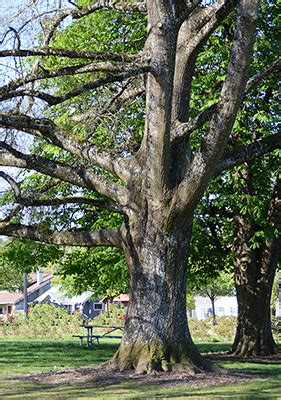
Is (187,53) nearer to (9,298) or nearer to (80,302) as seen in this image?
(80,302)

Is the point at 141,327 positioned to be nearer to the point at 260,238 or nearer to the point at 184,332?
the point at 184,332

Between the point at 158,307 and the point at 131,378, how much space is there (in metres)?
1.58

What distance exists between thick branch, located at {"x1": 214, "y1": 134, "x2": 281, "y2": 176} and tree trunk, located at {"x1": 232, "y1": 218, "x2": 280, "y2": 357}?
5532 millimetres

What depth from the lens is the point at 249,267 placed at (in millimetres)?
22359

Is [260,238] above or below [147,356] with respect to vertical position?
Result: above

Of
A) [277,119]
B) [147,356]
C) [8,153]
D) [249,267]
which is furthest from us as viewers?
[249,267]

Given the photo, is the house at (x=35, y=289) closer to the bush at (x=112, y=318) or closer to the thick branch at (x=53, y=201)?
the bush at (x=112, y=318)

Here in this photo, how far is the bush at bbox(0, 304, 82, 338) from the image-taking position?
37.4 meters

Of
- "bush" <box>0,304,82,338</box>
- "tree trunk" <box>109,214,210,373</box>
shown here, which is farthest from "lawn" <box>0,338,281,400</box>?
"bush" <box>0,304,82,338</box>

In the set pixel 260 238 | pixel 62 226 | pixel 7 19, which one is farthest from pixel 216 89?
pixel 7 19

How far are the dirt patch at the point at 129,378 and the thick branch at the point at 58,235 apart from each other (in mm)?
2845

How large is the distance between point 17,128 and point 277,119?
7.87 m

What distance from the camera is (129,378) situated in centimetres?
1412

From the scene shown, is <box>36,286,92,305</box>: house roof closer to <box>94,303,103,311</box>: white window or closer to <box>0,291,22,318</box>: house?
<box>94,303,103,311</box>: white window
